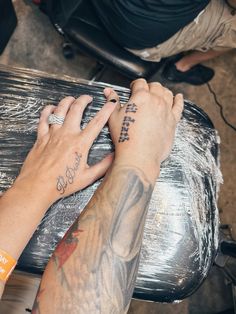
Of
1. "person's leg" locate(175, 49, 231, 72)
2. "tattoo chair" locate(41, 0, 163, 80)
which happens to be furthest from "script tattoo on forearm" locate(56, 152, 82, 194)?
"person's leg" locate(175, 49, 231, 72)

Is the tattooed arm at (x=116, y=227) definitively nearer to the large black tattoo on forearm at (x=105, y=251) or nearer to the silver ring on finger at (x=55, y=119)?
the large black tattoo on forearm at (x=105, y=251)

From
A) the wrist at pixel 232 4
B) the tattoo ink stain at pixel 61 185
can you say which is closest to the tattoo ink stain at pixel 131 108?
the tattoo ink stain at pixel 61 185

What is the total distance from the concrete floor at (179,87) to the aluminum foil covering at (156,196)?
0.75 meters

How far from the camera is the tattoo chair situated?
1161 millimetres

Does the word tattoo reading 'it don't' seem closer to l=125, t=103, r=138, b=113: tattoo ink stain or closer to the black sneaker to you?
l=125, t=103, r=138, b=113: tattoo ink stain

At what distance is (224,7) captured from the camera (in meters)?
1.30

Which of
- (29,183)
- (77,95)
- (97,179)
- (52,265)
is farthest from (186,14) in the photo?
(52,265)

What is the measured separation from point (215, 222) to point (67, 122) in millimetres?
455

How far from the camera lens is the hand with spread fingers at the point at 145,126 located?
2.74 feet

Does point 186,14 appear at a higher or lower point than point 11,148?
higher

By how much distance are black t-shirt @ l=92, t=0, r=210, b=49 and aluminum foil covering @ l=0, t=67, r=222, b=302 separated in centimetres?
27

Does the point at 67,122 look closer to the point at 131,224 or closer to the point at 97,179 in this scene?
the point at 97,179

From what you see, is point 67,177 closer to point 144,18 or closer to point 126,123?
point 126,123

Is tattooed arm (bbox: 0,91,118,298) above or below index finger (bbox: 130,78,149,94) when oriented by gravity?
below
